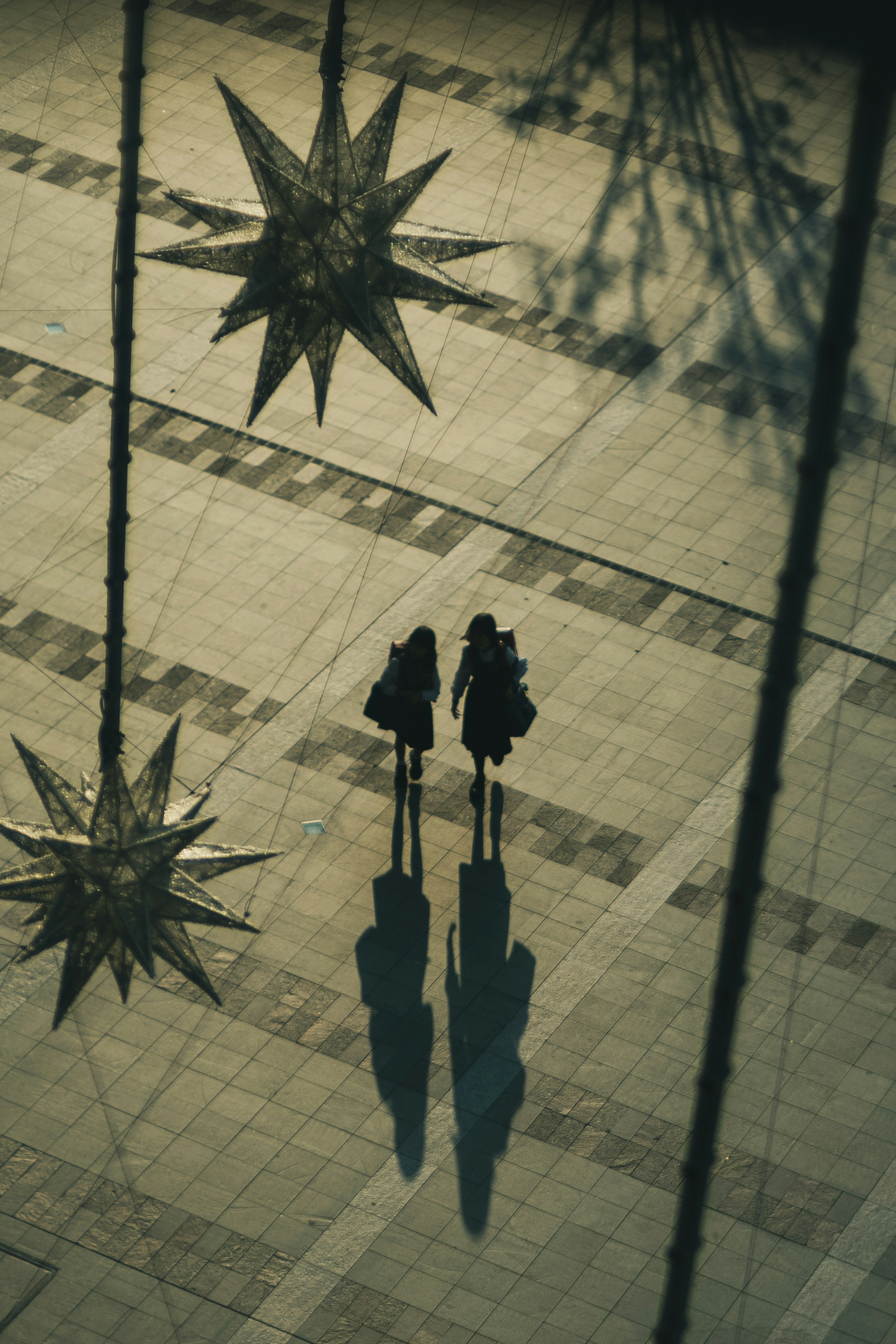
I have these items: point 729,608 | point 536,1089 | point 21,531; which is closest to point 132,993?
point 536,1089

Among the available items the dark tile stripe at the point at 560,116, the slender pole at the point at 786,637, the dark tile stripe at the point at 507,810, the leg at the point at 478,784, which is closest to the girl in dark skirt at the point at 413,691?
the leg at the point at 478,784

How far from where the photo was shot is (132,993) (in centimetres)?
1198

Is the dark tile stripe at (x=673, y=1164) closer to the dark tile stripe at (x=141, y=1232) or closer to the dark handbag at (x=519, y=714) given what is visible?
the dark tile stripe at (x=141, y=1232)

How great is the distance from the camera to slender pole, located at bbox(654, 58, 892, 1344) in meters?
3.18

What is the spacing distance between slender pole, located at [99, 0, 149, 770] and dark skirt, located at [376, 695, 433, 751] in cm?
426

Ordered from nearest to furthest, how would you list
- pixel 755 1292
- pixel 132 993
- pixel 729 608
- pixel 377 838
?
pixel 755 1292
pixel 132 993
pixel 377 838
pixel 729 608

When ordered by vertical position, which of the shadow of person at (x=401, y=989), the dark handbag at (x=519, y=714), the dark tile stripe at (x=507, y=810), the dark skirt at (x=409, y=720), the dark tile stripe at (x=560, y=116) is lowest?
the shadow of person at (x=401, y=989)

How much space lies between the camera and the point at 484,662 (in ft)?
40.8

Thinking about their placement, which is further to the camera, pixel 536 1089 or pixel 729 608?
pixel 729 608

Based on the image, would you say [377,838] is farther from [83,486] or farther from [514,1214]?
[83,486]

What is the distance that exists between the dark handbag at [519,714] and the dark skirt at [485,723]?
36 millimetres

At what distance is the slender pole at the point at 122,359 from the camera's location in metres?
7.17

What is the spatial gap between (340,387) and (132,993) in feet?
26.1

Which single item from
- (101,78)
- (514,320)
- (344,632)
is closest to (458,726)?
(344,632)
